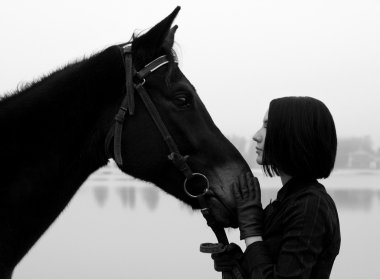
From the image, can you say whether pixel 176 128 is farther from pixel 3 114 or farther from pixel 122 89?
pixel 3 114

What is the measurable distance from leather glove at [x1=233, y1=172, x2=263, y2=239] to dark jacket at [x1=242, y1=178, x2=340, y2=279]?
5 centimetres

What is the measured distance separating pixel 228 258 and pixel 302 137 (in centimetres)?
65

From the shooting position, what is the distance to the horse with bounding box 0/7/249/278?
2248 mm

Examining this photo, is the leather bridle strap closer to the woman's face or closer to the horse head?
the horse head

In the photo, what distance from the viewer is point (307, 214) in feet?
5.63

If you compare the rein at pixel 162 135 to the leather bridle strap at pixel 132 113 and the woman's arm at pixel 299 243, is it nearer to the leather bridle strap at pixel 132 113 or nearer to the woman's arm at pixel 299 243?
the leather bridle strap at pixel 132 113

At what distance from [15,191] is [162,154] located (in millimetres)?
776

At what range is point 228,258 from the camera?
2.00m

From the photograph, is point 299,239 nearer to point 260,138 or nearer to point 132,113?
point 260,138

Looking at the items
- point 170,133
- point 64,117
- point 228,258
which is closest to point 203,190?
point 170,133

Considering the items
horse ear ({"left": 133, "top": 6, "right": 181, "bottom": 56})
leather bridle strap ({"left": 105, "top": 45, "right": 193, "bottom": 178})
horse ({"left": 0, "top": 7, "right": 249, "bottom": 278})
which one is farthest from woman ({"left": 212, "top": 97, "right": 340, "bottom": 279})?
horse ear ({"left": 133, "top": 6, "right": 181, "bottom": 56})

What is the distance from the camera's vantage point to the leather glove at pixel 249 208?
6.24 feet

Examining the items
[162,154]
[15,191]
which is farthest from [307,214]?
[15,191]

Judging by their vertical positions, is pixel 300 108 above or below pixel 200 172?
above
